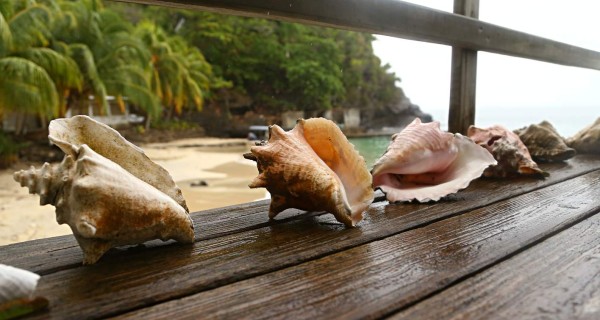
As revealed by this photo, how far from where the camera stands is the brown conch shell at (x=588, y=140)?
6.42ft

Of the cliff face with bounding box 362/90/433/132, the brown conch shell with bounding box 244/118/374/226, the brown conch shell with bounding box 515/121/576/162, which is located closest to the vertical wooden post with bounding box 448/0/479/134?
the brown conch shell with bounding box 515/121/576/162

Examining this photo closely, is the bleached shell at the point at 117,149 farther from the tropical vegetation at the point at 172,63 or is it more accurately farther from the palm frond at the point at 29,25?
the palm frond at the point at 29,25

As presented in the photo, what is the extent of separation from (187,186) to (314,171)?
32.7ft

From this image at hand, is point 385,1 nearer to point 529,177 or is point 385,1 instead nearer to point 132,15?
point 529,177

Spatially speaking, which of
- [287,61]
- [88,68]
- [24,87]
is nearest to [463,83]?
[24,87]

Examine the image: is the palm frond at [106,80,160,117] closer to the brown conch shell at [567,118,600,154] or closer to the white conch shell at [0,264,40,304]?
the brown conch shell at [567,118,600,154]

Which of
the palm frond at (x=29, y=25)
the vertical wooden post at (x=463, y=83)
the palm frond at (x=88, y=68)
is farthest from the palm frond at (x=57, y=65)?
the vertical wooden post at (x=463, y=83)

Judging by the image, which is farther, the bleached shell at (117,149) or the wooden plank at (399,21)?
the wooden plank at (399,21)

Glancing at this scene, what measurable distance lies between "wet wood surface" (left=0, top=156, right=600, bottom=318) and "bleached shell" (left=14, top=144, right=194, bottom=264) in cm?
5

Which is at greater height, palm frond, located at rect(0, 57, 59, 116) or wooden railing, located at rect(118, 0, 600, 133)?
wooden railing, located at rect(118, 0, 600, 133)

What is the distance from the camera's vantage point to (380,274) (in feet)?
1.98

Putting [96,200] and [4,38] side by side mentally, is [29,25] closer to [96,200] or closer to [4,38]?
[4,38]

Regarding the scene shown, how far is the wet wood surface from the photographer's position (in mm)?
512

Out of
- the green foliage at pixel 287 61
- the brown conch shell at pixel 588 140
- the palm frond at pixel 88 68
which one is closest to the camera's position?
the brown conch shell at pixel 588 140
